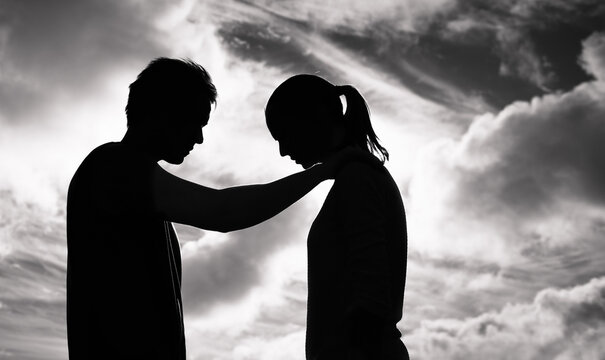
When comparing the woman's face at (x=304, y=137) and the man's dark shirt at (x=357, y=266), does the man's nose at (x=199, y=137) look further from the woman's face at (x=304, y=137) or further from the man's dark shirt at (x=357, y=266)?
the man's dark shirt at (x=357, y=266)

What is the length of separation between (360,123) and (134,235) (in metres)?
1.52

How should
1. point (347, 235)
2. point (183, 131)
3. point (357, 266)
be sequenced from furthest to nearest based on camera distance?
1. point (183, 131)
2. point (347, 235)
3. point (357, 266)

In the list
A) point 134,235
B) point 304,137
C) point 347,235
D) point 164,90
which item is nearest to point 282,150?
point 304,137

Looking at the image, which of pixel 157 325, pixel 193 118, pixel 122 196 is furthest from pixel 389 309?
pixel 193 118

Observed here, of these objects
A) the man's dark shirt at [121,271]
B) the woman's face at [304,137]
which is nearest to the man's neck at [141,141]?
the man's dark shirt at [121,271]

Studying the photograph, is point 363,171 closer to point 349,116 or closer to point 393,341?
point 349,116

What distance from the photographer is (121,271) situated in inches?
127

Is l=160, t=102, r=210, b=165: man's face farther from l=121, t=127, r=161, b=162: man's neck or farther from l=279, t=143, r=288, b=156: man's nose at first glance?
l=279, t=143, r=288, b=156: man's nose

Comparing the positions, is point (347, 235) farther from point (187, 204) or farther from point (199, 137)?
point (199, 137)

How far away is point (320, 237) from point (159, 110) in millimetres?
1361

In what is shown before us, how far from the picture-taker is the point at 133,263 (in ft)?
10.6

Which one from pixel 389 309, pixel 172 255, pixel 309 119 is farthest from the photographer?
pixel 309 119

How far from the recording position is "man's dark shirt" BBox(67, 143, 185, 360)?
3.19m

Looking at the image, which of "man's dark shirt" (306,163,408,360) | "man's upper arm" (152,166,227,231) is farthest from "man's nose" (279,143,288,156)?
"man's upper arm" (152,166,227,231)
